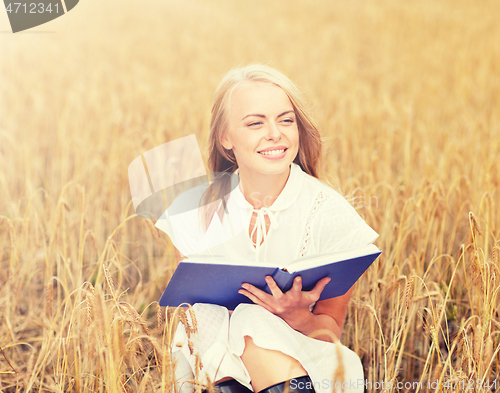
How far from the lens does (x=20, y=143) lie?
8.18ft

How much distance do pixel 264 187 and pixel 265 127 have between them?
0.52ft

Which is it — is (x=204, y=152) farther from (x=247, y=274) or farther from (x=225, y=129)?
(x=247, y=274)

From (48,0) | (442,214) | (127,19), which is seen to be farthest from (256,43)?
(442,214)

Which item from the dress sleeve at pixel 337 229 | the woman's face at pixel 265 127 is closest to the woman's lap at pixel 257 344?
the dress sleeve at pixel 337 229

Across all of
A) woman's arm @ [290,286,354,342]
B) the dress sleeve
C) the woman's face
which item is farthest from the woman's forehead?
woman's arm @ [290,286,354,342]

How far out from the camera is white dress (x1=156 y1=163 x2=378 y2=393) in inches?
38.3

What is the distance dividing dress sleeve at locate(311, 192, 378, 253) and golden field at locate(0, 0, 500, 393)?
0.51 feet

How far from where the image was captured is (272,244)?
1086mm

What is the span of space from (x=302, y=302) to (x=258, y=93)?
51 cm

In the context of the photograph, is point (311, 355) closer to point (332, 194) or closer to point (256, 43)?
point (332, 194)

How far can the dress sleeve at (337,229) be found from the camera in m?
1.07

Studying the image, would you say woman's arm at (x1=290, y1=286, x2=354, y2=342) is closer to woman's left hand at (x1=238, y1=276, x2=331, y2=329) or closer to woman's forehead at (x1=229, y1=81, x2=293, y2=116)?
woman's left hand at (x1=238, y1=276, x2=331, y2=329)

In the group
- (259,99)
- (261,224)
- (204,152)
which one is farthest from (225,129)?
(204,152)

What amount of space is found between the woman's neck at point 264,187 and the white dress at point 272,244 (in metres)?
0.02
